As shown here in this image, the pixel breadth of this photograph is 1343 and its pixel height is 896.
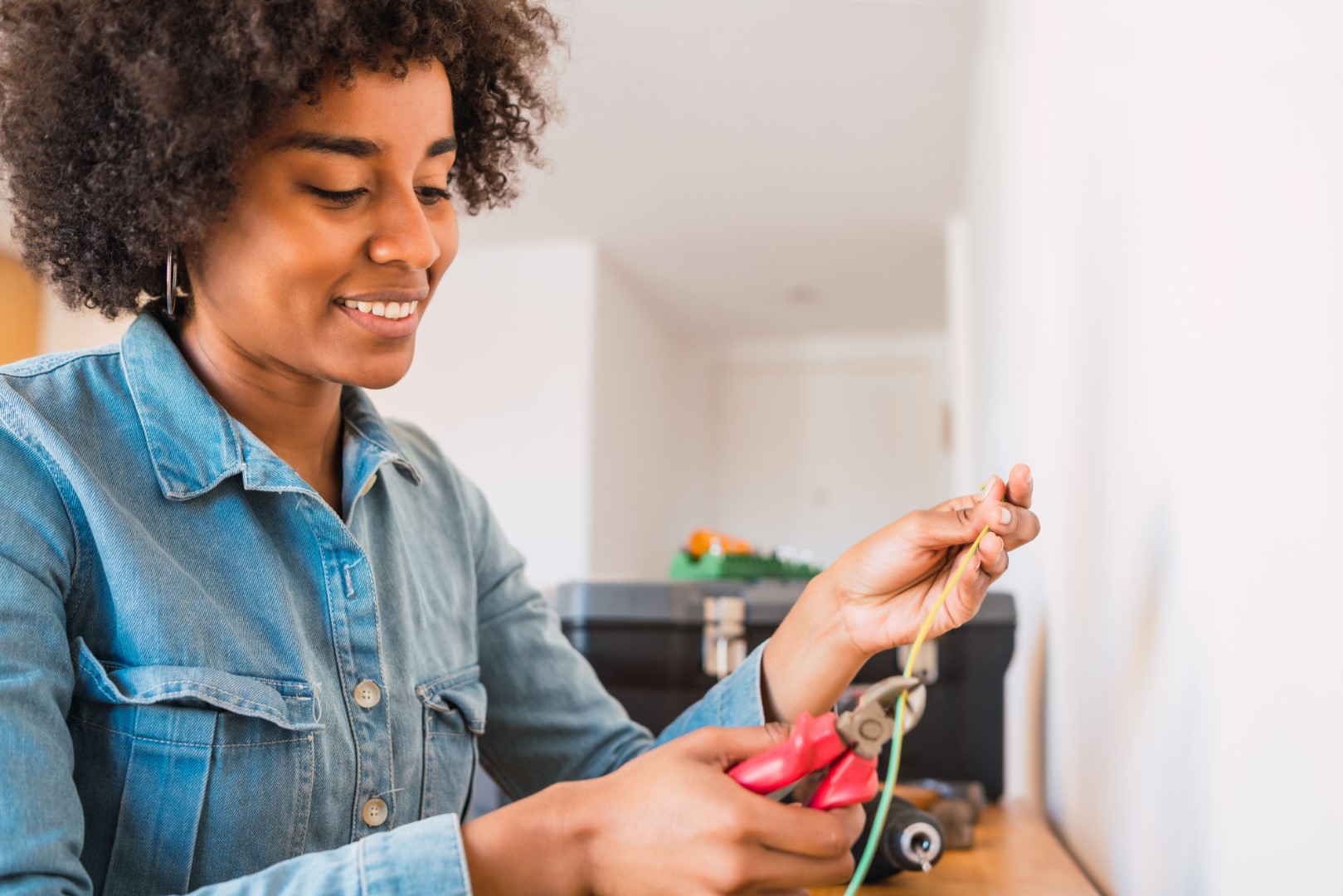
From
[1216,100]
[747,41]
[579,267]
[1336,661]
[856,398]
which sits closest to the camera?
[1336,661]

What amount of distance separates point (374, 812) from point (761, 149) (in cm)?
303

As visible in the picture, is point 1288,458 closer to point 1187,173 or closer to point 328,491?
point 1187,173

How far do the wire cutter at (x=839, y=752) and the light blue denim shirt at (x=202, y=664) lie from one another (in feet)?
0.46

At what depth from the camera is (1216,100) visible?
570 millimetres

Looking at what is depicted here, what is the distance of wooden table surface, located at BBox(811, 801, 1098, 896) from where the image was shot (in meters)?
0.86

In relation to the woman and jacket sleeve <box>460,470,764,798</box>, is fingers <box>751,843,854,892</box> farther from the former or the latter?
jacket sleeve <box>460,470,764,798</box>

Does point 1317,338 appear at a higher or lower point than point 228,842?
higher

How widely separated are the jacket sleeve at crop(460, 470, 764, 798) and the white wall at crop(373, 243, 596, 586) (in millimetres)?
3374

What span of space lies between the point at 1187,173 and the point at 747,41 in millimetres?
2306

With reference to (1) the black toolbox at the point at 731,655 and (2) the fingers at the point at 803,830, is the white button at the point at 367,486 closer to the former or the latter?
(2) the fingers at the point at 803,830

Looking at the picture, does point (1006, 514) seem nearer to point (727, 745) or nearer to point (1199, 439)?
point (1199, 439)

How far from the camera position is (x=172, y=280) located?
78 cm

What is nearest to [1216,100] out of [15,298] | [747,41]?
[747,41]

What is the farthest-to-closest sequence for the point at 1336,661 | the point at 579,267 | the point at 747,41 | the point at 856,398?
the point at 856,398 → the point at 579,267 → the point at 747,41 → the point at 1336,661
